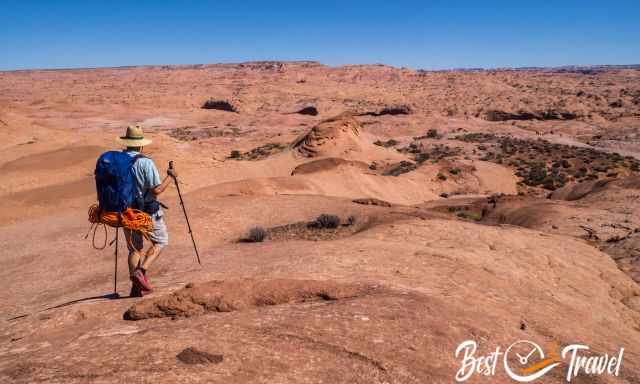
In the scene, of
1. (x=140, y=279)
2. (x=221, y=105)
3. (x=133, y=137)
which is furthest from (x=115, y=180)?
(x=221, y=105)

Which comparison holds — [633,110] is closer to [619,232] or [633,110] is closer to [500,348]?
[619,232]

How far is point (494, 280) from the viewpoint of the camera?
6801 millimetres

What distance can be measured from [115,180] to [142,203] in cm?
42

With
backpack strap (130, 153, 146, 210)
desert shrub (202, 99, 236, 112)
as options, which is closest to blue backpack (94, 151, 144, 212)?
backpack strap (130, 153, 146, 210)

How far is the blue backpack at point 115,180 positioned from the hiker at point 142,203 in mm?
72

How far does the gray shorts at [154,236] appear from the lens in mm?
5488

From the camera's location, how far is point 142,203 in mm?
5430

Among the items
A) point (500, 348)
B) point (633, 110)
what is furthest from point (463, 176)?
point (633, 110)

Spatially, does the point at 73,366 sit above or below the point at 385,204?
above

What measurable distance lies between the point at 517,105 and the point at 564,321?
61011mm

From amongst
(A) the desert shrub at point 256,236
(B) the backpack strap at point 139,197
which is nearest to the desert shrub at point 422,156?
(A) the desert shrub at point 256,236

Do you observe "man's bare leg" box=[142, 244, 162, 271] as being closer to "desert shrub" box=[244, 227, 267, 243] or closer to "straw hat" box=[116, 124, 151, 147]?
"straw hat" box=[116, 124, 151, 147]

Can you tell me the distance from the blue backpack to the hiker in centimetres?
7

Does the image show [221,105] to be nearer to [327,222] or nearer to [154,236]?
[327,222]
